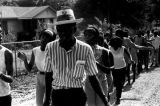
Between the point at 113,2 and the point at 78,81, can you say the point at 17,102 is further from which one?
the point at 113,2

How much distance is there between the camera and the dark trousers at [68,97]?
3.28m

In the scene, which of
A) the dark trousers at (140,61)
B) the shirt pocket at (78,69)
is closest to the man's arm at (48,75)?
the shirt pocket at (78,69)

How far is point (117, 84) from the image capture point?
7957mm

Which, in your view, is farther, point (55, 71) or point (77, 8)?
point (77, 8)

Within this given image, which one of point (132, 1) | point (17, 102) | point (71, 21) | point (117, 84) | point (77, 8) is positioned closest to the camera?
point (71, 21)

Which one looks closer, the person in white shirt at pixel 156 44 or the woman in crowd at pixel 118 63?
the woman in crowd at pixel 118 63

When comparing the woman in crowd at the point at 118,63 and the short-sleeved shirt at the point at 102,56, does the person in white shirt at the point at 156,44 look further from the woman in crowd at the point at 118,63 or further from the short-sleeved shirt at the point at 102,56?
the short-sleeved shirt at the point at 102,56

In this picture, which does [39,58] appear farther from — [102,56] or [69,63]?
[69,63]

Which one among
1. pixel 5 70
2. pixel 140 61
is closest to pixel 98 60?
pixel 5 70

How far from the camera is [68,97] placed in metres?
3.29

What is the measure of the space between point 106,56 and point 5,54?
6.72 feet

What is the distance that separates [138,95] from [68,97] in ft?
21.9

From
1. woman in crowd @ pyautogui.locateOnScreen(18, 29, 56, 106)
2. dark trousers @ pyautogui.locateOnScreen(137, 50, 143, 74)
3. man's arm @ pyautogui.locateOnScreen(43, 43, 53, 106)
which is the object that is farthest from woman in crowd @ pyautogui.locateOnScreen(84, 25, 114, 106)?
dark trousers @ pyautogui.locateOnScreen(137, 50, 143, 74)

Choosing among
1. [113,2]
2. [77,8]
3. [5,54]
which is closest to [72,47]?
[5,54]
